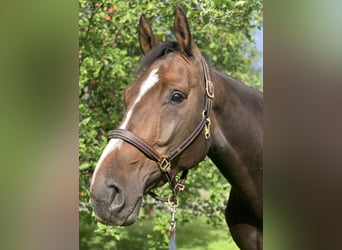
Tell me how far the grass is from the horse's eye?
2.06 m

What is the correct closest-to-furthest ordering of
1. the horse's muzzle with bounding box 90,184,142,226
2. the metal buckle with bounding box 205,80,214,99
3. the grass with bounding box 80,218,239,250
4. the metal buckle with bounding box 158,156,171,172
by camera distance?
the horse's muzzle with bounding box 90,184,142,226, the metal buckle with bounding box 158,156,171,172, the metal buckle with bounding box 205,80,214,99, the grass with bounding box 80,218,239,250

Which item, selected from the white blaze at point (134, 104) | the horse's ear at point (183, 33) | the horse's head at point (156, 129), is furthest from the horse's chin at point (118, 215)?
the horse's ear at point (183, 33)

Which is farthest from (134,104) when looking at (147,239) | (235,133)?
(147,239)

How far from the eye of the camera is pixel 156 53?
1535 millimetres

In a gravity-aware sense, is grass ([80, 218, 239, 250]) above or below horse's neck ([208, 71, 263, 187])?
below

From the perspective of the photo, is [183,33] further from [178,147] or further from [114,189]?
[114,189]

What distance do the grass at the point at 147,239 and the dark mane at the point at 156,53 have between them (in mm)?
2075

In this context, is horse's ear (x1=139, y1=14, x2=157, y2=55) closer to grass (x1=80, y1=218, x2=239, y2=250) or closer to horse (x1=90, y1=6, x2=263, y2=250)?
horse (x1=90, y1=6, x2=263, y2=250)

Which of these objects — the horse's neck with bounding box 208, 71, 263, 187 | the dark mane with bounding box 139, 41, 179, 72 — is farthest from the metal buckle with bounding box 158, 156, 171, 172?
the dark mane with bounding box 139, 41, 179, 72

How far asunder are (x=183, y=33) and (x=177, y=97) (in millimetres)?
268

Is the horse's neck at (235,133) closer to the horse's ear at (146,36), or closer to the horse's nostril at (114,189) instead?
the horse's ear at (146,36)

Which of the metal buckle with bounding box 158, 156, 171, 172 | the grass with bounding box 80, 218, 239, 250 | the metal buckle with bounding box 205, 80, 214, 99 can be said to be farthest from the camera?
the grass with bounding box 80, 218, 239, 250

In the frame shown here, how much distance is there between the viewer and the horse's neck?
1.64m
